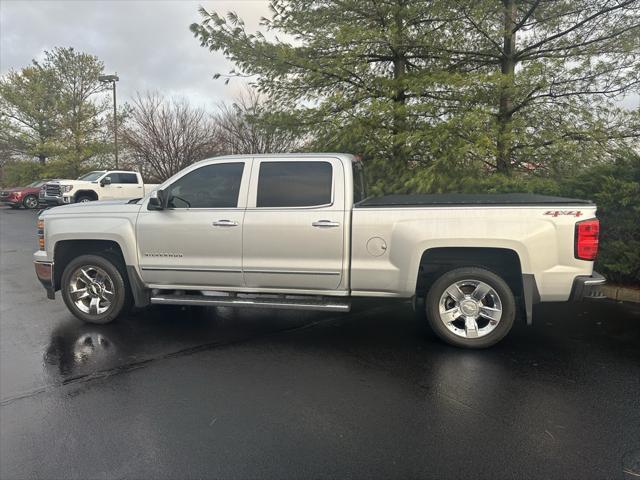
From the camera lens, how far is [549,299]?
418cm

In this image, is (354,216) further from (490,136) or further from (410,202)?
(490,136)

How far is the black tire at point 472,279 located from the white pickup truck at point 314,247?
10 millimetres

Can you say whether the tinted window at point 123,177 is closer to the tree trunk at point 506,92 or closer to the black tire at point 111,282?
the black tire at point 111,282

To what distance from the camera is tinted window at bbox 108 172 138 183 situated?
21125mm

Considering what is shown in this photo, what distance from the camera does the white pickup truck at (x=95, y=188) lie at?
20398mm

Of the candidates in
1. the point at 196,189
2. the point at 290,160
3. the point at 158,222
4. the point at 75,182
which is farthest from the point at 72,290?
the point at 75,182

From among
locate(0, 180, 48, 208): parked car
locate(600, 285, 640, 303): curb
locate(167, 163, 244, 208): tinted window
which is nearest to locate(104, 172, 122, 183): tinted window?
locate(0, 180, 48, 208): parked car

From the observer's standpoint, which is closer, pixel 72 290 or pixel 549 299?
pixel 549 299

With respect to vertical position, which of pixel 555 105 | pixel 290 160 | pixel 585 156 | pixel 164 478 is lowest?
pixel 164 478

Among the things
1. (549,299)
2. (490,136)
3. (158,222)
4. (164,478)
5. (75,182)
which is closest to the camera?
(164,478)

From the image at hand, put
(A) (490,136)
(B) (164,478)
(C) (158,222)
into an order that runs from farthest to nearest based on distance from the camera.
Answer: (A) (490,136) → (C) (158,222) → (B) (164,478)

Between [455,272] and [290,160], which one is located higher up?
[290,160]

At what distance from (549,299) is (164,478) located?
354cm

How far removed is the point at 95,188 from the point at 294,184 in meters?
19.1
